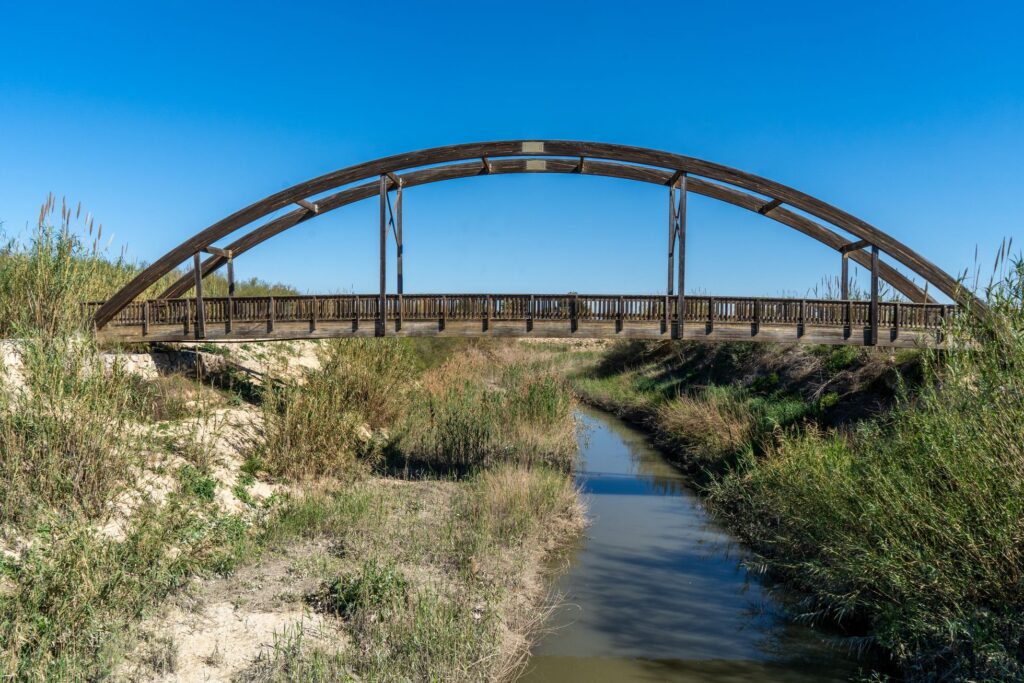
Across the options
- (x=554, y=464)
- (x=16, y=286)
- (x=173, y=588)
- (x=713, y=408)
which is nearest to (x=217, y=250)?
(x=16, y=286)

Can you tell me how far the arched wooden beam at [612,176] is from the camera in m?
16.2

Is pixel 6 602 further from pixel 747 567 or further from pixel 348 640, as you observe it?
pixel 747 567

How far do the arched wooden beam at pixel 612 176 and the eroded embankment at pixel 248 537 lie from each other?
15.1 feet

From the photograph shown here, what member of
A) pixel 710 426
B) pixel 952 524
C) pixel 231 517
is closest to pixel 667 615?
pixel 952 524

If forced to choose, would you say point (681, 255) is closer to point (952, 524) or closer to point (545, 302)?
point (545, 302)

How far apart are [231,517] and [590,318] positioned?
841 cm

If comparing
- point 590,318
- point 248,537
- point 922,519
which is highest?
point 590,318

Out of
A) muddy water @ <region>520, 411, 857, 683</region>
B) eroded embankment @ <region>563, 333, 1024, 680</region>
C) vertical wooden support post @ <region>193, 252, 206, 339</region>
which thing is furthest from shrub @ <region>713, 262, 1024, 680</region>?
vertical wooden support post @ <region>193, 252, 206, 339</region>

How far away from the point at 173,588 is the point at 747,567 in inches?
327

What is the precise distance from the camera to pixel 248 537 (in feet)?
31.3

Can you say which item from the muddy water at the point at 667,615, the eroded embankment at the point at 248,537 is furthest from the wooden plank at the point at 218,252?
the muddy water at the point at 667,615

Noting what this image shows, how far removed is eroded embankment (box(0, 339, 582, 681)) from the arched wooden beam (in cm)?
461

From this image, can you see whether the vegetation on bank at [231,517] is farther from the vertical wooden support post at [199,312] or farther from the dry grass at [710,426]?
the dry grass at [710,426]

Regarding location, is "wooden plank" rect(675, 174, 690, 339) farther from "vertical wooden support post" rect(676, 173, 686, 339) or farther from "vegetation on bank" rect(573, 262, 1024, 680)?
"vegetation on bank" rect(573, 262, 1024, 680)
